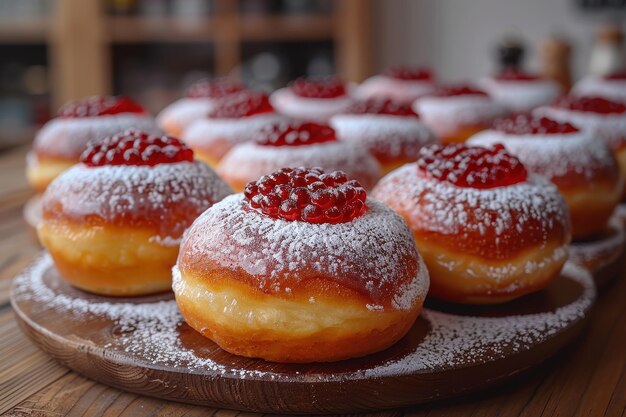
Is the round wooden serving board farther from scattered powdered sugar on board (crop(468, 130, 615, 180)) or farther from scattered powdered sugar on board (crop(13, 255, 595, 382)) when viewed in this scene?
scattered powdered sugar on board (crop(468, 130, 615, 180))

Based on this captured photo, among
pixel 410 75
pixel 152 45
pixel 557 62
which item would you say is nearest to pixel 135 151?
pixel 410 75

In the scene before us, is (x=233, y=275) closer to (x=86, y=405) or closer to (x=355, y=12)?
(x=86, y=405)

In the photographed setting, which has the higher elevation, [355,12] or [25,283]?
[355,12]

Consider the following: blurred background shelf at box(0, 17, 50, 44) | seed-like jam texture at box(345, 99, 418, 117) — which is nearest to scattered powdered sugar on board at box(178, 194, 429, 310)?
seed-like jam texture at box(345, 99, 418, 117)

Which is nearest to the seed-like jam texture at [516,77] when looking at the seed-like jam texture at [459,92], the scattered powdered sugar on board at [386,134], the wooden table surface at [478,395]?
the seed-like jam texture at [459,92]

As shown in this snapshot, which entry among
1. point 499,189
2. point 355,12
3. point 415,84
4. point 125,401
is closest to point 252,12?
point 355,12

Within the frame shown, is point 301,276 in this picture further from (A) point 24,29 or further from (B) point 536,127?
(A) point 24,29

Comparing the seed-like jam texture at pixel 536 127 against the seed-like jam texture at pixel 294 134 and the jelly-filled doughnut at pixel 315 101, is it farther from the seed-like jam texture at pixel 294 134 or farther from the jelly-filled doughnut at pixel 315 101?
the jelly-filled doughnut at pixel 315 101
